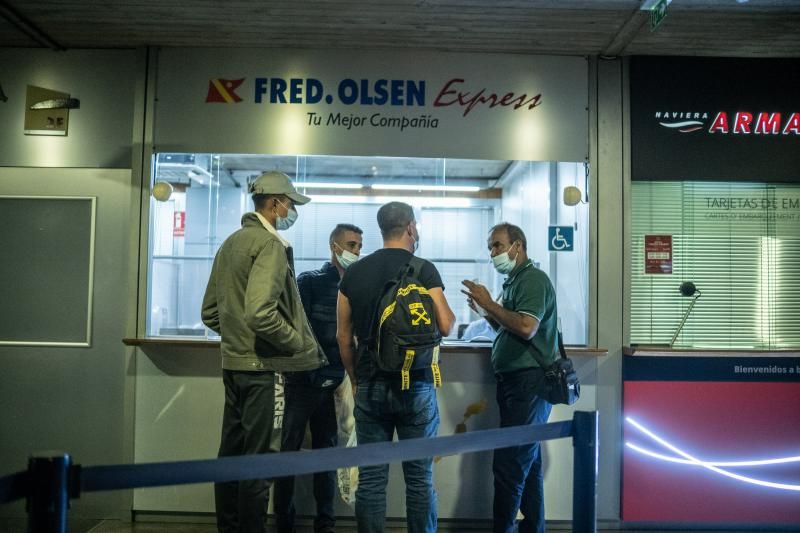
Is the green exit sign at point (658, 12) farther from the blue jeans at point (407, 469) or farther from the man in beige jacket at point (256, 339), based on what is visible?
the blue jeans at point (407, 469)

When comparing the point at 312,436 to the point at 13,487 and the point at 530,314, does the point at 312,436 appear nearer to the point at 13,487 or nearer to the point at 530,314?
the point at 530,314

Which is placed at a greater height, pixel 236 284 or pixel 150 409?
pixel 236 284

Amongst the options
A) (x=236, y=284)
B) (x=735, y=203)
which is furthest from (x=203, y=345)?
(x=735, y=203)

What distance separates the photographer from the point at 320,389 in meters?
3.90

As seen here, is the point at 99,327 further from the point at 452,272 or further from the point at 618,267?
the point at 618,267

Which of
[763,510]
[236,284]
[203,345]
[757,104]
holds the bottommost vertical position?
[763,510]

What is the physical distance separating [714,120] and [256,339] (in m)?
3.25

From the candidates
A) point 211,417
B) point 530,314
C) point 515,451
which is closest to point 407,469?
point 515,451

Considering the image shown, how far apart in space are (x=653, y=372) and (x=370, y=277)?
2200mm

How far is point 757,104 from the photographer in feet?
15.6

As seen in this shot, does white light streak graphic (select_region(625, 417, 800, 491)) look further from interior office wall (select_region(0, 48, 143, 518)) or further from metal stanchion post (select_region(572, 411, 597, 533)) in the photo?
interior office wall (select_region(0, 48, 143, 518))

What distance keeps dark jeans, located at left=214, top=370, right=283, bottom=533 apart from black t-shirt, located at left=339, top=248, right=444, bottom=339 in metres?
0.45

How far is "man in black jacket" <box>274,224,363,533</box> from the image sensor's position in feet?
12.6

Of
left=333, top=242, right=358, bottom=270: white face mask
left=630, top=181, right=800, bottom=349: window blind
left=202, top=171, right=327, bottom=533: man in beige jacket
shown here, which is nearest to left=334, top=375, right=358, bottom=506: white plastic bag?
left=333, top=242, right=358, bottom=270: white face mask
